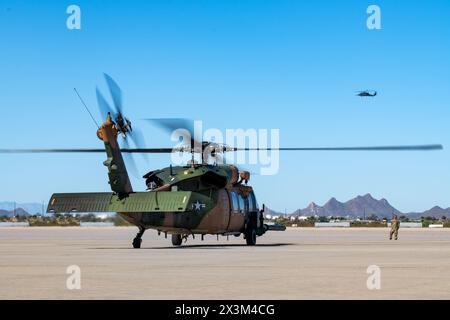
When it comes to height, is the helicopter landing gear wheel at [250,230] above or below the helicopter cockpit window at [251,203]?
below

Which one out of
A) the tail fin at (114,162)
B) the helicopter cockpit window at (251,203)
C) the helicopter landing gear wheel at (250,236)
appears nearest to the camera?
the tail fin at (114,162)

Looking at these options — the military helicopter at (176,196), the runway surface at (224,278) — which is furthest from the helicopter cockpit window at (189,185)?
the runway surface at (224,278)

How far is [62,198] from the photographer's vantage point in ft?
125

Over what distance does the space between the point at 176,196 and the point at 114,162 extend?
3.00 meters

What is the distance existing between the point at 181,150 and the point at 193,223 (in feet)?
11.2

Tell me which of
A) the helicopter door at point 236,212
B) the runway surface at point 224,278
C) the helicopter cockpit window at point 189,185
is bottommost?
the runway surface at point 224,278

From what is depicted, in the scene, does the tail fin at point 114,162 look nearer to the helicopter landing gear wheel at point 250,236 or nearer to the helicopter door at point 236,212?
the helicopter door at point 236,212

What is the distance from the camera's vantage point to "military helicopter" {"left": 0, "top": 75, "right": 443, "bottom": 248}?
3591 centimetres

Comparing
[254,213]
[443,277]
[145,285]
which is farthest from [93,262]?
[254,213]

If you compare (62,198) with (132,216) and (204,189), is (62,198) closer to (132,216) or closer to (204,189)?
(132,216)

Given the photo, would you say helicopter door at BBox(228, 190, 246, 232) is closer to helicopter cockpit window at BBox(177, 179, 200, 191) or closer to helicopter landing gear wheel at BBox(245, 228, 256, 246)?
helicopter landing gear wheel at BBox(245, 228, 256, 246)

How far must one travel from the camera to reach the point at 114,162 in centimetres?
3603

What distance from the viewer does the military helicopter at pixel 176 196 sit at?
118ft

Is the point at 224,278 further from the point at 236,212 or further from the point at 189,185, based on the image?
the point at 236,212
